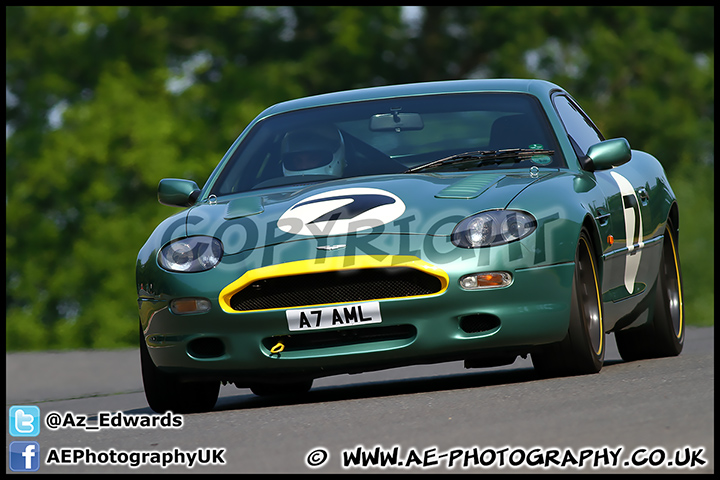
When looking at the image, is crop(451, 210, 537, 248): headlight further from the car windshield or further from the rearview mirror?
the rearview mirror

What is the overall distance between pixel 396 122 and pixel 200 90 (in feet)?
70.3

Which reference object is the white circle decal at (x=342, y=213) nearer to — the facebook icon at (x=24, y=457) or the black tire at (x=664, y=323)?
the facebook icon at (x=24, y=457)

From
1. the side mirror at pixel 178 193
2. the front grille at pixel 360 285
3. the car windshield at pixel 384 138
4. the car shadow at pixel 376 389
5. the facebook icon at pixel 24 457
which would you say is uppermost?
the car windshield at pixel 384 138

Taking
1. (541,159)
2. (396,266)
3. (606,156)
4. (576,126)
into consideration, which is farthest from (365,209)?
(576,126)

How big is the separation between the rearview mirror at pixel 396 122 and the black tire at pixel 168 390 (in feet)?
5.39

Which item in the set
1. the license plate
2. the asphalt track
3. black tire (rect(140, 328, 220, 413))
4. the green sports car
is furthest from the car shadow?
the license plate

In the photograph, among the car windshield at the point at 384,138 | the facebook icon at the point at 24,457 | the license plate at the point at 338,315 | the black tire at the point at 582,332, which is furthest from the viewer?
the car windshield at the point at 384,138

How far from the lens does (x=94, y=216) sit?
26.1m

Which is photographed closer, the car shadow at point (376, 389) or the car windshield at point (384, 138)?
the car shadow at point (376, 389)

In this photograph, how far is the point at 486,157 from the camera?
6512 mm

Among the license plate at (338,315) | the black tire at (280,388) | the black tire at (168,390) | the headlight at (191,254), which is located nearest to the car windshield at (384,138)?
the headlight at (191,254)

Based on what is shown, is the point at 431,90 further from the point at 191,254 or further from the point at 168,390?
the point at 168,390

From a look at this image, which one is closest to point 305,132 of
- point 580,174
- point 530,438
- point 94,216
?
point 580,174

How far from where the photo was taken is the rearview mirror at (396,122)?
6.97m
